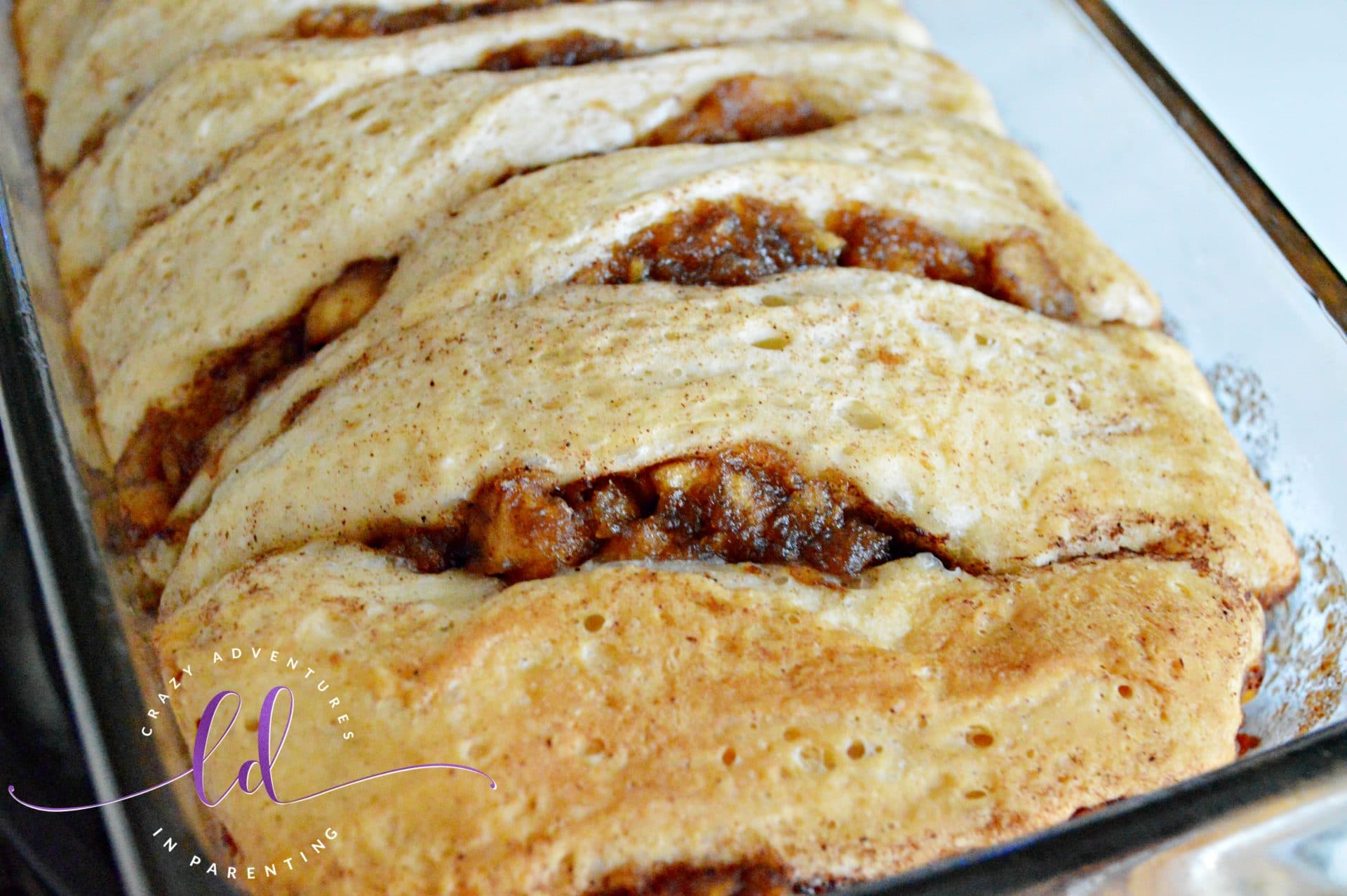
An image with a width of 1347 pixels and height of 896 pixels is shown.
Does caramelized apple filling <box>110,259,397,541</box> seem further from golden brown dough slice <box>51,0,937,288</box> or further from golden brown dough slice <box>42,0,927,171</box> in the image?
golden brown dough slice <box>42,0,927,171</box>

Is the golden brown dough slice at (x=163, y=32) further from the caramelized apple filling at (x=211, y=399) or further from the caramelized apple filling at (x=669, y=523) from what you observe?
the caramelized apple filling at (x=669, y=523)

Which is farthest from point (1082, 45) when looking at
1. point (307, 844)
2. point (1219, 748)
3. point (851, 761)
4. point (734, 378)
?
point (307, 844)

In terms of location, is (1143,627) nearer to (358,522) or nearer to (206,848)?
(358,522)

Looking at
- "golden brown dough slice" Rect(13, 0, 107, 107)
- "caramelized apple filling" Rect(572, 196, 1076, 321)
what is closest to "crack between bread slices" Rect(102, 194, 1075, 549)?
"caramelized apple filling" Rect(572, 196, 1076, 321)

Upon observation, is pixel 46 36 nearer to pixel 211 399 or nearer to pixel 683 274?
pixel 211 399

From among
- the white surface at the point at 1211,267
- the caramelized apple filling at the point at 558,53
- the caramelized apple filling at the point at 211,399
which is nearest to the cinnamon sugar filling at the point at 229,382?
the caramelized apple filling at the point at 211,399

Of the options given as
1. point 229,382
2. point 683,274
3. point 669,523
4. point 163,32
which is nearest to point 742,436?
point 669,523
